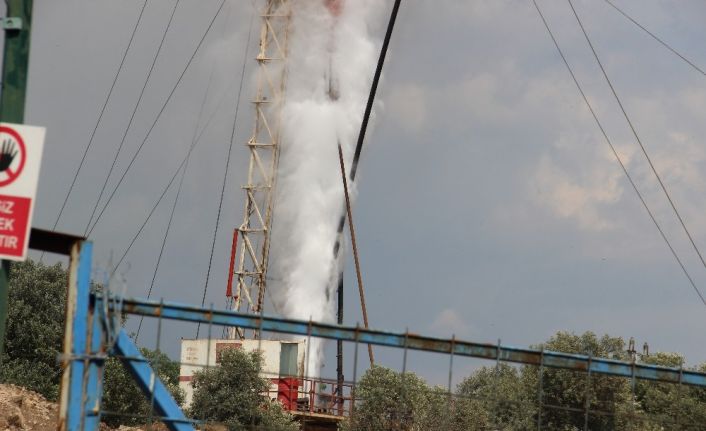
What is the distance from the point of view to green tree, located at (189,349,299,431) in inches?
1992

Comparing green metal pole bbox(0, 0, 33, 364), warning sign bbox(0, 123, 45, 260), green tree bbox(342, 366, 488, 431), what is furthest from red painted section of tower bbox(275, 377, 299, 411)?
warning sign bbox(0, 123, 45, 260)

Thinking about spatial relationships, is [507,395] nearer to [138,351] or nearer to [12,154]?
[138,351]

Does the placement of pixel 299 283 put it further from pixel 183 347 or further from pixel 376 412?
pixel 376 412

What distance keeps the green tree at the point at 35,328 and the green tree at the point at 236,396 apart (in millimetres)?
8775

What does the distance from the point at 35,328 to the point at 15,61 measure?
4826cm

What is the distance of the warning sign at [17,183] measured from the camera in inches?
526

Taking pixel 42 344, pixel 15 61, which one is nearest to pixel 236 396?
pixel 42 344

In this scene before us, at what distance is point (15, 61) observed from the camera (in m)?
14.1

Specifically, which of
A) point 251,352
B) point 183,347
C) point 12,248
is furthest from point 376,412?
point 12,248

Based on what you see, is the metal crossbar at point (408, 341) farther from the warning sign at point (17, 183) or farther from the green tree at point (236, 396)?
the green tree at point (236, 396)

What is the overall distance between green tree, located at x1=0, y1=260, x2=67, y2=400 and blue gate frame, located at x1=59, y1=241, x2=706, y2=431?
39.4 meters

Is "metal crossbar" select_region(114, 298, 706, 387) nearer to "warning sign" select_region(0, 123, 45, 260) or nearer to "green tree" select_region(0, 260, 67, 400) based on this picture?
"warning sign" select_region(0, 123, 45, 260)

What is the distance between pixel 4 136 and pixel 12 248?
1.33m

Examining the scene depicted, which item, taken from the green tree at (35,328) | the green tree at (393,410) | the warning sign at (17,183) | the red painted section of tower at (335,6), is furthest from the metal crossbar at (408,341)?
the red painted section of tower at (335,6)
